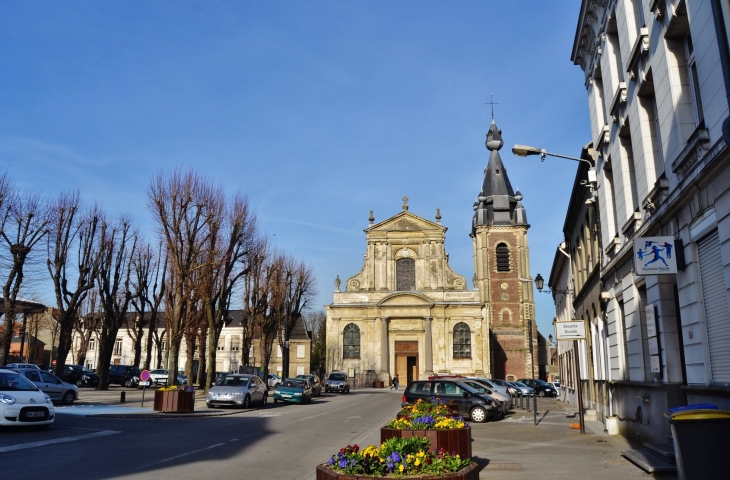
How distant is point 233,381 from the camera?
91.9 ft

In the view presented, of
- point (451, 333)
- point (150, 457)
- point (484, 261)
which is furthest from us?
point (484, 261)

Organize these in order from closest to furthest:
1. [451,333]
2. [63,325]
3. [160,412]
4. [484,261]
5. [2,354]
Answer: [160,412] < [2,354] < [63,325] < [451,333] < [484,261]

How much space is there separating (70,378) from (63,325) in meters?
9.42

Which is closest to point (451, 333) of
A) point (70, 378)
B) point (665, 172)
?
point (70, 378)

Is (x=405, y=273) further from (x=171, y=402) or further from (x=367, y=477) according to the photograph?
(x=367, y=477)

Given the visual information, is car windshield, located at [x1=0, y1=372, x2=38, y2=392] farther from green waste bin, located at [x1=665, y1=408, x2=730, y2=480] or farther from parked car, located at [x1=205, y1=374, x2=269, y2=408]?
green waste bin, located at [x1=665, y1=408, x2=730, y2=480]

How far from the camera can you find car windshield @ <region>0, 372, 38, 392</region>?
597 inches

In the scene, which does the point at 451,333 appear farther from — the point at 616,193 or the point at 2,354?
the point at 616,193

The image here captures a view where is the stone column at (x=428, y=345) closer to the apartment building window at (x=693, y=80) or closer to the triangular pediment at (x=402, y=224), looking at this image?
the triangular pediment at (x=402, y=224)

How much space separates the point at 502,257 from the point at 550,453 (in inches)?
2458

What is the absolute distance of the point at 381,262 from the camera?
216 ft

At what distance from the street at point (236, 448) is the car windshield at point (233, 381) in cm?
694

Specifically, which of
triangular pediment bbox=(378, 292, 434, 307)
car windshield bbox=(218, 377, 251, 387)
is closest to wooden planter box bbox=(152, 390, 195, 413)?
car windshield bbox=(218, 377, 251, 387)

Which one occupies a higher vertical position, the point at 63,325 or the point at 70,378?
the point at 63,325
